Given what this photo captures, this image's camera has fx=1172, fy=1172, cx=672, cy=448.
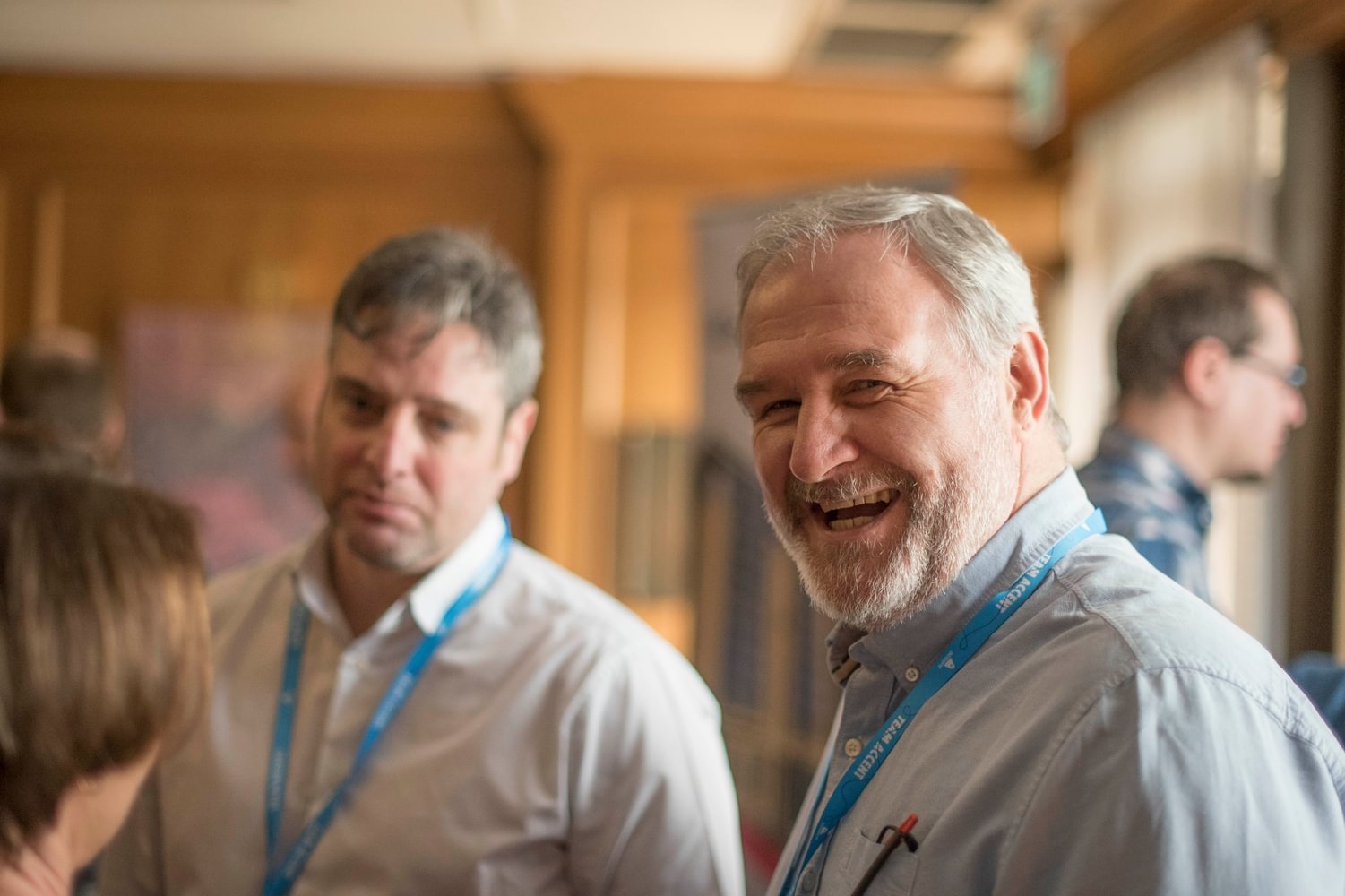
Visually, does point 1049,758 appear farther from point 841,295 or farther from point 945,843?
point 841,295

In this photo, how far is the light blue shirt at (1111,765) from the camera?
889 millimetres

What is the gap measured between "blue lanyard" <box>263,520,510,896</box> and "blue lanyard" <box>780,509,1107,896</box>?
743 mm

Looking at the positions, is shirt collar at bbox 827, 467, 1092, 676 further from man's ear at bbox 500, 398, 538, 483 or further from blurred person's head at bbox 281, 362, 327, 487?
blurred person's head at bbox 281, 362, 327, 487

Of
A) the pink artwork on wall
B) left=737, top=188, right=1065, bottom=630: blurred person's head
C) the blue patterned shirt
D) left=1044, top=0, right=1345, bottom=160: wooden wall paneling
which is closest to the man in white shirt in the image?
left=737, top=188, right=1065, bottom=630: blurred person's head

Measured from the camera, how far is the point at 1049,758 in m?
0.95

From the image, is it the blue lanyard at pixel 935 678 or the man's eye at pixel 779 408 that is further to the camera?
the man's eye at pixel 779 408

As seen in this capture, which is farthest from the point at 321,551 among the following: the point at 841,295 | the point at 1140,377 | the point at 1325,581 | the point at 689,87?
the point at 689,87

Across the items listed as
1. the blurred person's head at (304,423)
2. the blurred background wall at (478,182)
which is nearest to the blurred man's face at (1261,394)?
the blurred background wall at (478,182)

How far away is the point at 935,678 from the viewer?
117 centimetres

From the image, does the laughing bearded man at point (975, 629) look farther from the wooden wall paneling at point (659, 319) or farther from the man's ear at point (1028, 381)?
the wooden wall paneling at point (659, 319)

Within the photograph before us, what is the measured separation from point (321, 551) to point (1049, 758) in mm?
1319

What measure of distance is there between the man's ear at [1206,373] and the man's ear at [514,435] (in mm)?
1378

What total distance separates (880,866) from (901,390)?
0.47m

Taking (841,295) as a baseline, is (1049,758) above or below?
below
